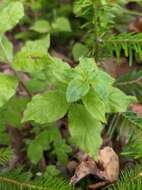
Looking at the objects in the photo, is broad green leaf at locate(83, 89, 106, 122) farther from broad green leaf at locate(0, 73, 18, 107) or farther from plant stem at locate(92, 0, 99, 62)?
plant stem at locate(92, 0, 99, 62)

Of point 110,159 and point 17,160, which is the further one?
point 17,160

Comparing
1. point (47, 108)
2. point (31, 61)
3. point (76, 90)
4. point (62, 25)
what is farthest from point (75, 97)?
point (62, 25)

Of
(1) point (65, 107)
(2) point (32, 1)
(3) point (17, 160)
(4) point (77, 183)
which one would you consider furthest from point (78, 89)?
(2) point (32, 1)

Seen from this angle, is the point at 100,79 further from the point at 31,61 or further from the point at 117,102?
the point at 31,61

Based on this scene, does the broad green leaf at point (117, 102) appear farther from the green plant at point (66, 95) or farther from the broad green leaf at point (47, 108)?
the broad green leaf at point (47, 108)

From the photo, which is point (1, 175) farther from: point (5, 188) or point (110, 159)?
point (110, 159)

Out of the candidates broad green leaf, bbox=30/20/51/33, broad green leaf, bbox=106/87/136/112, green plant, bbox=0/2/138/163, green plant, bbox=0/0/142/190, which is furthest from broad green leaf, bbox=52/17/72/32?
broad green leaf, bbox=106/87/136/112
